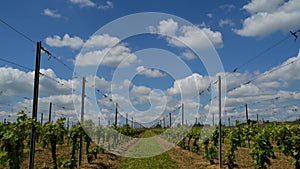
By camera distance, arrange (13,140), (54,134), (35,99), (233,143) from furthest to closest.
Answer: (233,143) → (54,134) → (35,99) → (13,140)

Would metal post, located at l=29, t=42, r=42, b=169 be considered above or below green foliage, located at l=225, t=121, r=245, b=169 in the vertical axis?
above

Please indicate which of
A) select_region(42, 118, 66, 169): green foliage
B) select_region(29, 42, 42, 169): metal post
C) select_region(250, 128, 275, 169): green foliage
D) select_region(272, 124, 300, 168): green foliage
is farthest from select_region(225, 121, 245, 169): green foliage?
select_region(29, 42, 42, 169): metal post

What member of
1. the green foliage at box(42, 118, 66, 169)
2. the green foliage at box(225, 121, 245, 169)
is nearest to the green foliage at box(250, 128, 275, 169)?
the green foliage at box(225, 121, 245, 169)

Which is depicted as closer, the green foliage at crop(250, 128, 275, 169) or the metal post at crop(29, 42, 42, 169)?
the metal post at crop(29, 42, 42, 169)

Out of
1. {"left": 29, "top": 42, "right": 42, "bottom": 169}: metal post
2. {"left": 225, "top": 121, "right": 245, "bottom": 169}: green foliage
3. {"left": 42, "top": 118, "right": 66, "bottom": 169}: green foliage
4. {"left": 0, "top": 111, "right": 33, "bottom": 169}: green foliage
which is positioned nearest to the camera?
{"left": 0, "top": 111, "right": 33, "bottom": 169}: green foliage

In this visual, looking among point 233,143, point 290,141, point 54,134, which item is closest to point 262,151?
point 290,141

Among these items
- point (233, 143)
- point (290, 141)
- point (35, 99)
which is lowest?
point (233, 143)

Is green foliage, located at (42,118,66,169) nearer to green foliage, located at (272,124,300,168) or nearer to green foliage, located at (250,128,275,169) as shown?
green foliage, located at (250,128,275,169)

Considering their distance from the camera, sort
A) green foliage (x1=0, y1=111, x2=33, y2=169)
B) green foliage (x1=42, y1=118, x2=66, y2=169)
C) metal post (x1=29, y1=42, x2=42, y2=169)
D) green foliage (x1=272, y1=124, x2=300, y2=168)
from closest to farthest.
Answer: green foliage (x1=0, y1=111, x2=33, y2=169) < metal post (x1=29, y1=42, x2=42, y2=169) < green foliage (x1=272, y1=124, x2=300, y2=168) < green foliage (x1=42, y1=118, x2=66, y2=169)

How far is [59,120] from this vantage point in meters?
15.1

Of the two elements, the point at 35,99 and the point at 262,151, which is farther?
the point at 262,151

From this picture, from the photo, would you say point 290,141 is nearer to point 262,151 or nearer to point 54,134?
point 262,151

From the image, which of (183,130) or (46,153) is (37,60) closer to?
(46,153)

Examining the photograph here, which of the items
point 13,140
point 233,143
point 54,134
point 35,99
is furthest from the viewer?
point 233,143
